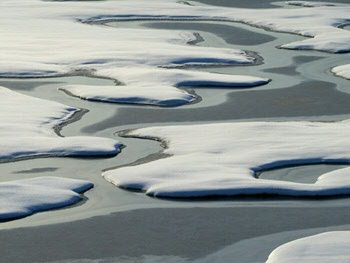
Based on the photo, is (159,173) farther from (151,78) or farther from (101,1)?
(101,1)

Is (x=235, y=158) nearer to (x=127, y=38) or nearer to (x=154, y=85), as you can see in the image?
(x=154, y=85)

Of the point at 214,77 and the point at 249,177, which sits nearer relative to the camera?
the point at 249,177

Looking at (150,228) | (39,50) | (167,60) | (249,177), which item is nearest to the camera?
(150,228)

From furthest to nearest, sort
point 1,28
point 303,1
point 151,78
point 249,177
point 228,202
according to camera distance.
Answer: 1. point 303,1
2. point 1,28
3. point 151,78
4. point 249,177
5. point 228,202

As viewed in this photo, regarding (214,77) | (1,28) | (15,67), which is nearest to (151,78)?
(214,77)

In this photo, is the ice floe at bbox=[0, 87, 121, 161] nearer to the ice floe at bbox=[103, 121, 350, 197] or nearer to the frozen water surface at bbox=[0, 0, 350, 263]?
the frozen water surface at bbox=[0, 0, 350, 263]

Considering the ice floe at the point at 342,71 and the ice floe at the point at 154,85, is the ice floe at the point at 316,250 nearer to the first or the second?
the ice floe at the point at 154,85

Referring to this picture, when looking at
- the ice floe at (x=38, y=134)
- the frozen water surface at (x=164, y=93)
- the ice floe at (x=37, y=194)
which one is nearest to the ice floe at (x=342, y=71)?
the frozen water surface at (x=164, y=93)
